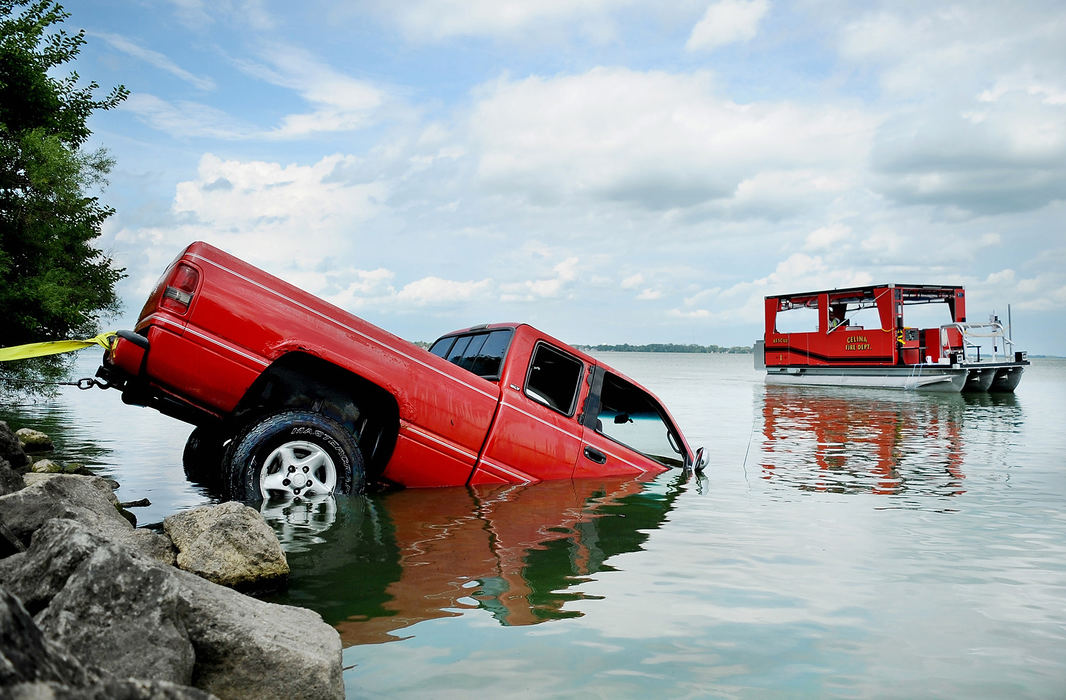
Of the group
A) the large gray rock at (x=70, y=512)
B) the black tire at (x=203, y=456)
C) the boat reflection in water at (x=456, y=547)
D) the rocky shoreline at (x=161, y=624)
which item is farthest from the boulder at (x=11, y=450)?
the rocky shoreline at (x=161, y=624)

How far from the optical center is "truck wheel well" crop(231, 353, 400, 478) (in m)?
6.57

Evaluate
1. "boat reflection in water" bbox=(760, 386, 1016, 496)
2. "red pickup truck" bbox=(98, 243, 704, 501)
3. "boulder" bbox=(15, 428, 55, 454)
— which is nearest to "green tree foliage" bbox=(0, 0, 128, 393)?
"boulder" bbox=(15, 428, 55, 454)

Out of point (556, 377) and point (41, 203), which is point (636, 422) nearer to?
point (556, 377)

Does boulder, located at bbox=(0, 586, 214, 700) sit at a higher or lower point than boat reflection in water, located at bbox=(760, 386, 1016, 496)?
higher

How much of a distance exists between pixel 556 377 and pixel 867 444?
7672 millimetres

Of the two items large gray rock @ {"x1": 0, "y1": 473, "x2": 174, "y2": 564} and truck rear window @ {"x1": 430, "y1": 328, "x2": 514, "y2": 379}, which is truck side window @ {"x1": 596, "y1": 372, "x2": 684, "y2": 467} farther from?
large gray rock @ {"x1": 0, "y1": 473, "x2": 174, "y2": 564}

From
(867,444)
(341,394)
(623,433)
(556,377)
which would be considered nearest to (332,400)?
(341,394)

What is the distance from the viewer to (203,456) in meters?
7.95

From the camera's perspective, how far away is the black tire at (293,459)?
20.2 feet

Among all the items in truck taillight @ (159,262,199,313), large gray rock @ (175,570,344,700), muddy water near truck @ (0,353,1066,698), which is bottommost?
muddy water near truck @ (0,353,1066,698)

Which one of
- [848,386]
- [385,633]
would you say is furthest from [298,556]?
[848,386]

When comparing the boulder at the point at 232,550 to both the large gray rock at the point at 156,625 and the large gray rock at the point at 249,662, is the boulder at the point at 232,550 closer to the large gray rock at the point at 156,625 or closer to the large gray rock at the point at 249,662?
the large gray rock at the point at 156,625

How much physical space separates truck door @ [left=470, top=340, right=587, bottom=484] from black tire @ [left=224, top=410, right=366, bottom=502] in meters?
1.27

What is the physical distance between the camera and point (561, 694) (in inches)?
126
